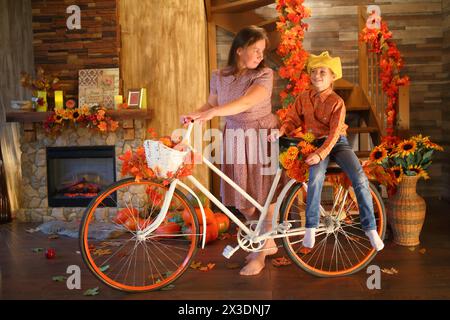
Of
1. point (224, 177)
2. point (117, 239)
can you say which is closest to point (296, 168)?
point (224, 177)

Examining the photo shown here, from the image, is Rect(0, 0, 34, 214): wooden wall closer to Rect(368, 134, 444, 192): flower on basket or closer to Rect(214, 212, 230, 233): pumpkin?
Rect(214, 212, 230, 233): pumpkin

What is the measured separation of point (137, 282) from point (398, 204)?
6.17 ft

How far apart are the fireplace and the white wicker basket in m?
2.20

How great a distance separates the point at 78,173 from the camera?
480cm

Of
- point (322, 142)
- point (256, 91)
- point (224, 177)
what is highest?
point (256, 91)

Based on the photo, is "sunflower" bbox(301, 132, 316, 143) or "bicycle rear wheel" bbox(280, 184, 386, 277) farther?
"bicycle rear wheel" bbox(280, 184, 386, 277)

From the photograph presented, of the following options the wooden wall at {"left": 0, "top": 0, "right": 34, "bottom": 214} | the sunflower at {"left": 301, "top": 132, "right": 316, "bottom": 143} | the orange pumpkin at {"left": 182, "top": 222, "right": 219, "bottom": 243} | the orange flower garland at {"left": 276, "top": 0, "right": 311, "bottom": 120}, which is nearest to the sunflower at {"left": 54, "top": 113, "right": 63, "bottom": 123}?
the wooden wall at {"left": 0, "top": 0, "right": 34, "bottom": 214}

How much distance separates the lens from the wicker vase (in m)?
3.54

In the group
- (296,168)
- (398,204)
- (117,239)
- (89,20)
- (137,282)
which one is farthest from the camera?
→ (89,20)

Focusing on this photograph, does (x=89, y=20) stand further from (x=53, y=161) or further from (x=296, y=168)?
(x=296, y=168)

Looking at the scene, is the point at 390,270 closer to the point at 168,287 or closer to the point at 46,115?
the point at 168,287

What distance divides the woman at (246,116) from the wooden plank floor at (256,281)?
8.2 inches

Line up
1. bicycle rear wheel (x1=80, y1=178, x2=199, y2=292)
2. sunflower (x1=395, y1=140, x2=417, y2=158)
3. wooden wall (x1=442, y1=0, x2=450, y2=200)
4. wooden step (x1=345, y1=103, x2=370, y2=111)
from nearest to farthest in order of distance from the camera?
bicycle rear wheel (x1=80, y1=178, x2=199, y2=292) < sunflower (x1=395, y1=140, x2=417, y2=158) < wooden step (x1=345, y1=103, x2=370, y2=111) < wooden wall (x1=442, y1=0, x2=450, y2=200)

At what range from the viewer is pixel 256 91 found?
9.11ft
